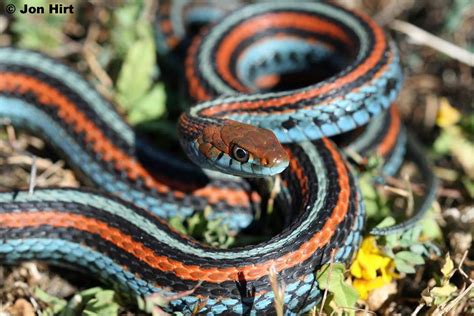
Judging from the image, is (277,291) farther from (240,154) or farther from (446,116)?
(446,116)

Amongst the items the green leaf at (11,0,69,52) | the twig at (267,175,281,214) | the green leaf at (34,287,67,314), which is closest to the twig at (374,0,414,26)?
the twig at (267,175,281,214)

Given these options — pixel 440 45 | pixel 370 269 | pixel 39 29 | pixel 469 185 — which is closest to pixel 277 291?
pixel 370 269

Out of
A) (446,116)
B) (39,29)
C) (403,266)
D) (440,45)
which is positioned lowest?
(403,266)

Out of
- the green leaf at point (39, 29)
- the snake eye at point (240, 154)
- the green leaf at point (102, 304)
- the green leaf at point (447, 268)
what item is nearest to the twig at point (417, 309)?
the green leaf at point (447, 268)

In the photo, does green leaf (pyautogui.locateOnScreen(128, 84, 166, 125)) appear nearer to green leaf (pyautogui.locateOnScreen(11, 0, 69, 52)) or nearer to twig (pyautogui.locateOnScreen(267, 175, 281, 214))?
green leaf (pyautogui.locateOnScreen(11, 0, 69, 52))

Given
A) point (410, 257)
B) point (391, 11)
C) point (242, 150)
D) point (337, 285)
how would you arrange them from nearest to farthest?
point (337, 285)
point (242, 150)
point (410, 257)
point (391, 11)

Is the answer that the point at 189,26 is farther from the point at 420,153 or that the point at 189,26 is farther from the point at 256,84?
the point at 420,153

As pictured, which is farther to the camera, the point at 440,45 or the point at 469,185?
the point at 440,45

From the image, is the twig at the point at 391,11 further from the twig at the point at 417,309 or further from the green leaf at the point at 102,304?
the green leaf at the point at 102,304

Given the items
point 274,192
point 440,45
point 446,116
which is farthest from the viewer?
point 440,45
